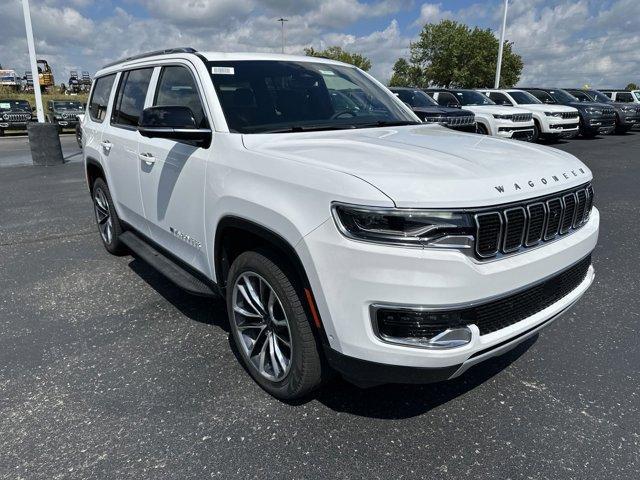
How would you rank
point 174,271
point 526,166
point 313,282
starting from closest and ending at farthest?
1. point 313,282
2. point 526,166
3. point 174,271

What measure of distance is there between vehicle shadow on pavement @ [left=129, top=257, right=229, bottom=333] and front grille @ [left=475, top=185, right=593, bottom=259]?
2128 mm

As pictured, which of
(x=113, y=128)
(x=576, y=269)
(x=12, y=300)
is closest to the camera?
(x=576, y=269)

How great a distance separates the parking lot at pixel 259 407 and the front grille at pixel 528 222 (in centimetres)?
99

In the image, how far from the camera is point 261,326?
2824mm

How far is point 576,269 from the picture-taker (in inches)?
106

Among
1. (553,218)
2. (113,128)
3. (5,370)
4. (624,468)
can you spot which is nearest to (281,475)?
(624,468)

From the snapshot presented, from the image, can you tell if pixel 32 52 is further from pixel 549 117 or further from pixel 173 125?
pixel 549 117

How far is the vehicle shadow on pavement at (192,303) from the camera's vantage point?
382 centimetres

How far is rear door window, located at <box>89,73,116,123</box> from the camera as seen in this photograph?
487 cm

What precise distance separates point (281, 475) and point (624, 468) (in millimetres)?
1581

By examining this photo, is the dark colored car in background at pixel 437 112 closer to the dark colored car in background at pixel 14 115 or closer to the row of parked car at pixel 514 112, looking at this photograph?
the row of parked car at pixel 514 112

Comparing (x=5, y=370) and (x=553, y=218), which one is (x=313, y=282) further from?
(x=5, y=370)

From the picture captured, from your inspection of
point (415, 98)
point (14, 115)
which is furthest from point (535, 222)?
point (14, 115)

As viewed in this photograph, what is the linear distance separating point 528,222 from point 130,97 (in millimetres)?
3493
